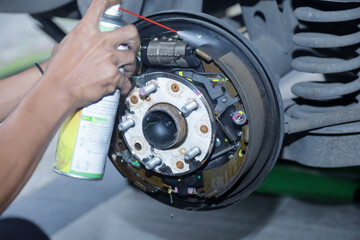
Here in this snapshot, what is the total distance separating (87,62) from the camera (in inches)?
32.0

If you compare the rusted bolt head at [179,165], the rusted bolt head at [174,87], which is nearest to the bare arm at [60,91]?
the rusted bolt head at [174,87]

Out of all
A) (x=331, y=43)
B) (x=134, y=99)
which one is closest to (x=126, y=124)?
(x=134, y=99)

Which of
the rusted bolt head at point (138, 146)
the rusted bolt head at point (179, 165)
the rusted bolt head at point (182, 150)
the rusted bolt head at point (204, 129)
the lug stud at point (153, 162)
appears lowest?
the rusted bolt head at point (179, 165)

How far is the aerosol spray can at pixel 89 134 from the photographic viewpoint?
880 millimetres

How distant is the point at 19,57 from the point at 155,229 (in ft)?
11.9

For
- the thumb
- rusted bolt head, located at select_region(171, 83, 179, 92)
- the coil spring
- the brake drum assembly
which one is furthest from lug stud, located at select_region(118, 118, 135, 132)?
the coil spring

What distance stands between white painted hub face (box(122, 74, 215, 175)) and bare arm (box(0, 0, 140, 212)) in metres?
0.12

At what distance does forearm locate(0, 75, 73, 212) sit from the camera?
30.0 inches

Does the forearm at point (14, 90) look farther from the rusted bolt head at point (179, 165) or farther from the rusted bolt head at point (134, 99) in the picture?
the rusted bolt head at point (179, 165)

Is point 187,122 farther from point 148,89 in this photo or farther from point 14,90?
point 14,90

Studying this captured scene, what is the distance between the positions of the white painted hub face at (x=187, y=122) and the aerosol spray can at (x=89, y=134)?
8cm

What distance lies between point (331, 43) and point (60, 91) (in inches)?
24.2

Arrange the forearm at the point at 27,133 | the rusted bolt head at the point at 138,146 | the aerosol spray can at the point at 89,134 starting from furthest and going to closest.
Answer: the rusted bolt head at the point at 138,146
the aerosol spray can at the point at 89,134
the forearm at the point at 27,133

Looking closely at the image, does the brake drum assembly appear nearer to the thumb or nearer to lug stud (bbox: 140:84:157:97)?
lug stud (bbox: 140:84:157:97)
